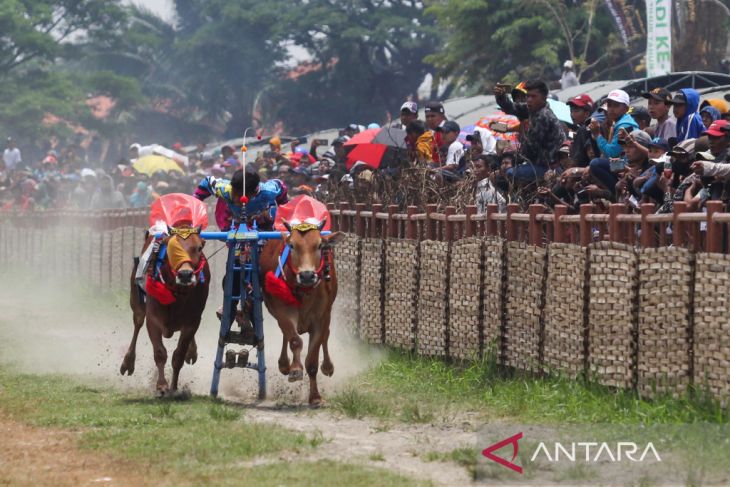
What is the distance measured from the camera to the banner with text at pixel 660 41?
2553cm

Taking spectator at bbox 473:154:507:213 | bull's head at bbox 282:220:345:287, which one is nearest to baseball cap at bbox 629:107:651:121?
spectator at bbox 473:154:507:213

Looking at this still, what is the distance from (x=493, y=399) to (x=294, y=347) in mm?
1744

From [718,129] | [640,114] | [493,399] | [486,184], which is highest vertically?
[640,114]

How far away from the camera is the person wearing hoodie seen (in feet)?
40.0

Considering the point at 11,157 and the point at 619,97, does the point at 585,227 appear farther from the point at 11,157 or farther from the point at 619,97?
the point at 11,157

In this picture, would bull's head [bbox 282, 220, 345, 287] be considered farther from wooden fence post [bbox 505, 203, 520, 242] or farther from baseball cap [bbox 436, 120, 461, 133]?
baseball cap [bbox 436, 120, 461, 133]

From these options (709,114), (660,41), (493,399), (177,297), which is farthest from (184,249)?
(660,41)

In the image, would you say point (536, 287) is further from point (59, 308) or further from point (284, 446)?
point (59, 308)

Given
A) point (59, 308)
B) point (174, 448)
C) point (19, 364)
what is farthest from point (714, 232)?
point (59, 308)

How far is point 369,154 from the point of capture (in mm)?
17172

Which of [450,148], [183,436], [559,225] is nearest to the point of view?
[183,436]

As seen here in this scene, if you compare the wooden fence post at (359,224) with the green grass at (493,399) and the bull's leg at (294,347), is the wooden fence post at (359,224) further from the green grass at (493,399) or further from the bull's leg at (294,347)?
the bull's leg at (294,347)

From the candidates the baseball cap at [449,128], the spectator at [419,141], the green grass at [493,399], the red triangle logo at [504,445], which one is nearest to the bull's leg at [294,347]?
the green grass at [493,399]

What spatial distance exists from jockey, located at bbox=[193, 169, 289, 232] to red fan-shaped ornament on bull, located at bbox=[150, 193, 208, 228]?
0.43 m
